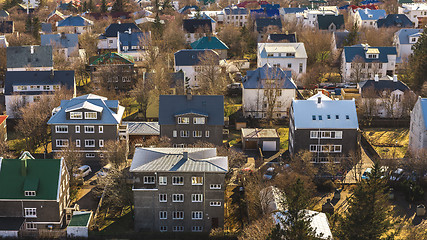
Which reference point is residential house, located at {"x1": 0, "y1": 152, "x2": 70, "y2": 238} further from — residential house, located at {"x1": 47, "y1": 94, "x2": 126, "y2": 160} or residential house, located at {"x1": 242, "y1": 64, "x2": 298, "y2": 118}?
residential house, located at {"x1": 242, "y1": 64, "x2": 298, "y2": 118}

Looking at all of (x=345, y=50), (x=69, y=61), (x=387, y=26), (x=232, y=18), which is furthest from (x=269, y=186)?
(x=232, y=18)

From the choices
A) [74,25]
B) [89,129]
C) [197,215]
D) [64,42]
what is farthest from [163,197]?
[74,25]

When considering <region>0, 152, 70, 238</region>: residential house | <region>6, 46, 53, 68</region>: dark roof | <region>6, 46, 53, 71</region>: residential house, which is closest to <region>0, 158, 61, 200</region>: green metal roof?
<region>0, 152, 70, 238</region>: residential house

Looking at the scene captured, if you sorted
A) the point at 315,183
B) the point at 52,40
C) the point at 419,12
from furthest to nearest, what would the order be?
1. the point at 419,12
2. the point at 52,40
3. the point at 315,183

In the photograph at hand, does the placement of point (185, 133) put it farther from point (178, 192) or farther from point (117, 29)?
point (117, 29)

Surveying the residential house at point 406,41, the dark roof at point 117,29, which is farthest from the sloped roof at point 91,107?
the residential house at point 406,41

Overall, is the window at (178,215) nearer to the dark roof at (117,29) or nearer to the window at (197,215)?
the window at (197,215)

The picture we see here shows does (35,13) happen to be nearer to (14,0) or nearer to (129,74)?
(14,0)
